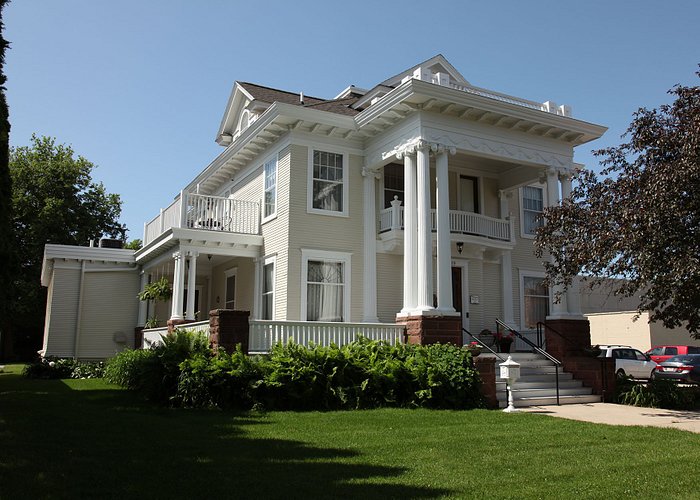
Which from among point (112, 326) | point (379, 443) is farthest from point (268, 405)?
point (112, 326)

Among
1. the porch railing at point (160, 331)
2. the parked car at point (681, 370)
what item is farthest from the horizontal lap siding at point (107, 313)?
the parked car at point (681, 370)

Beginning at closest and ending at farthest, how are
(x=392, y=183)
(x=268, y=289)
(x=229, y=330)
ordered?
(x=229, y=330)
(x=268, y=289)
(x=392, y=183)

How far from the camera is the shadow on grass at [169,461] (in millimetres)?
5293

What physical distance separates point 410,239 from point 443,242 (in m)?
0.81

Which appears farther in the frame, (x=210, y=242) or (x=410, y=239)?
(x=210, y=242)

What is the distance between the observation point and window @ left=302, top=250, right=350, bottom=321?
16.1 meters

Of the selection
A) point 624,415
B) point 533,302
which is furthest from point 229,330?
point 533,302

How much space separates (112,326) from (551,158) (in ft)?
50.4

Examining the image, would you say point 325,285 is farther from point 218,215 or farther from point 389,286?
point 218,215

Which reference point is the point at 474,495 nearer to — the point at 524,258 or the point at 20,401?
the point at 20,401

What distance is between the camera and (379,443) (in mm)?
7695

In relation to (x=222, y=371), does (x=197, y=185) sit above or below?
above

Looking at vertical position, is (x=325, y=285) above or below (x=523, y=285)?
below

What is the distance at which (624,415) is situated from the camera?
1155 cm
